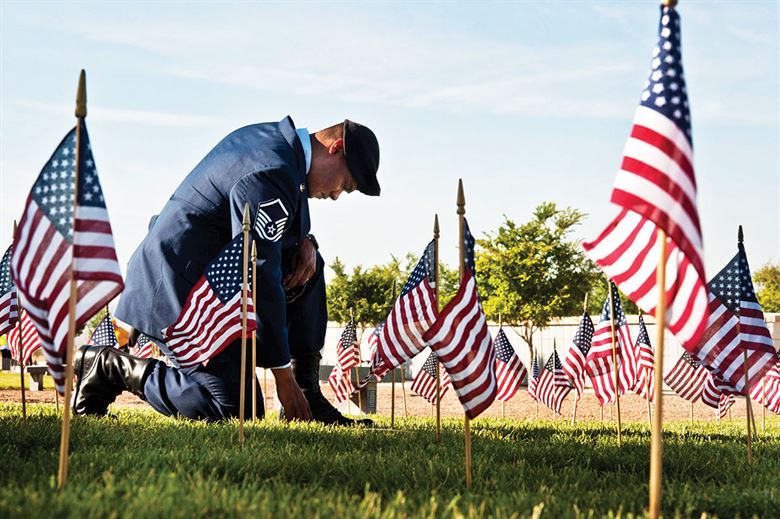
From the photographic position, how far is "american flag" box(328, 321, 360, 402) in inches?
549

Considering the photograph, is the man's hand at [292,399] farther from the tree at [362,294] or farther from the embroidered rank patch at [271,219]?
the tree at [362,294]

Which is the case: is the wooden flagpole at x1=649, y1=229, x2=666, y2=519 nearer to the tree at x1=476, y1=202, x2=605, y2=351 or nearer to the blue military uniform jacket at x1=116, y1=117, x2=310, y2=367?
the blue military uniform jacket at x1=116, y1=117, x2=310, y2=367

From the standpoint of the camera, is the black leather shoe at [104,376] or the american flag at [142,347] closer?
the black leather shoe at [104,376]

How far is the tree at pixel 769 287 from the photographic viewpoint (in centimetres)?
5116

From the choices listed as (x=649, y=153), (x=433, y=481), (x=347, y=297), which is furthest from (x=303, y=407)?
(x=347, y=297)

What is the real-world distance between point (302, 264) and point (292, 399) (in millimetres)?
1169

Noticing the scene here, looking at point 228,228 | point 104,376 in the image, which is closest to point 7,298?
point 104,376

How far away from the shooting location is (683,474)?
4.93 meters

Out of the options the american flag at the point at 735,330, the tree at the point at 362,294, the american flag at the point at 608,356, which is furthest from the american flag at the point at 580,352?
the tree at the point at 362,294

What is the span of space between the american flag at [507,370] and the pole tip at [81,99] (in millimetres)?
9348

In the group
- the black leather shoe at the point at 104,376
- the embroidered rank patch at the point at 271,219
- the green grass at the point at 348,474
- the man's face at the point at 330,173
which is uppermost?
the man's face at the point at 330,173

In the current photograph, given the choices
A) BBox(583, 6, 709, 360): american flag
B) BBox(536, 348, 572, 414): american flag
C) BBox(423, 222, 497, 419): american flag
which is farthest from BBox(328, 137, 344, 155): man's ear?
BBox(536, 348, 572, 414): american flag

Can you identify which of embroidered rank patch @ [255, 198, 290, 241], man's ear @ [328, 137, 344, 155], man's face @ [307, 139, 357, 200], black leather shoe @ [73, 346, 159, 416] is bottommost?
black leather shoe @ [73, 346, 159, 416]

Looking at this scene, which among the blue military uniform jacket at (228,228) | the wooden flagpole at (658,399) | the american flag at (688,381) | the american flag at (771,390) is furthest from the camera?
the american flag at (688,381)
